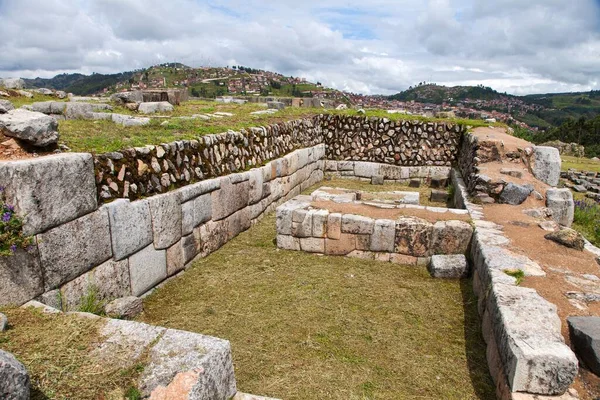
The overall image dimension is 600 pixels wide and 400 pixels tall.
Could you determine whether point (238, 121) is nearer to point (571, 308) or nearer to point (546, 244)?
point (546, 244)

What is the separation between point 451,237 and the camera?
6.32 metres

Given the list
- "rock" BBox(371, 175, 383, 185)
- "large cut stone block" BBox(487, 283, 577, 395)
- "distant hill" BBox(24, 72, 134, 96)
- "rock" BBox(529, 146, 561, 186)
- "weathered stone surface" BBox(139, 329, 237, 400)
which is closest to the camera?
"weathered stone surface" BBox(139, 329, 237, 400)

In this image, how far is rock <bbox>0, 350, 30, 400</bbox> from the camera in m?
1.76

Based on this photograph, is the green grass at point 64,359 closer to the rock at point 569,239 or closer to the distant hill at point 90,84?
the rock at point 569,239

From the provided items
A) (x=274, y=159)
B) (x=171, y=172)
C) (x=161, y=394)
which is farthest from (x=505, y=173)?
(x=161, y=394)

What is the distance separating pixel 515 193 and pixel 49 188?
753 cm

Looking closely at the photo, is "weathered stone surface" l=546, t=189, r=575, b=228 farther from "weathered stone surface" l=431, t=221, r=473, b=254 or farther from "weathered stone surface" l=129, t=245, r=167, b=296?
"weathered stone surface" l=129, t=245, r=167, b=296

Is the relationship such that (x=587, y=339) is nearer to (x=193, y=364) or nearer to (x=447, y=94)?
(x=193, y=364)

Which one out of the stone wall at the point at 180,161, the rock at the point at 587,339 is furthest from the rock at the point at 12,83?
the rock at the point at 587,339

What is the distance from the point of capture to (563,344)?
3168 mm

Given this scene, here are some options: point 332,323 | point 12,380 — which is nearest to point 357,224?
point 332,323

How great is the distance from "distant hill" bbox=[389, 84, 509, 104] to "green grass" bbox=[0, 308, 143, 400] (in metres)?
94.6

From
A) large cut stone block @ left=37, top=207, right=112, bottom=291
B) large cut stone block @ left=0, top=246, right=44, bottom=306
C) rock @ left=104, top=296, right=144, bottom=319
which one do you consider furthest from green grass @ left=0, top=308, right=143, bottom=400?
rock @ left=104, top=296, right=144, bottom=319

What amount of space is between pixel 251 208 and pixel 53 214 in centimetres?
470
